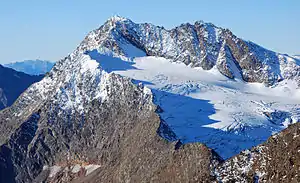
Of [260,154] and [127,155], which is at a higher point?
[260,154]

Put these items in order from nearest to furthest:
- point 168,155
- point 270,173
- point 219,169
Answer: point 270,173 → point 219,169 → point 168,155

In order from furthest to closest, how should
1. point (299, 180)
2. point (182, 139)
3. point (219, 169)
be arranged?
1. point (182, 139)
2. point (219, 169)
3. point (299, 180)

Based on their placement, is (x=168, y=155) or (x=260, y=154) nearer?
(x=260, y=154)

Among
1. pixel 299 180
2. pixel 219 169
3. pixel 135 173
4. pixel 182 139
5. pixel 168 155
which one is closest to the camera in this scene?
pixel 299 180

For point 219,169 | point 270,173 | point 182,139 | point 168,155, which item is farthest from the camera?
point 182,139

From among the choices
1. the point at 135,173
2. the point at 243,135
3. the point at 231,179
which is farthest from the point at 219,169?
the point at 243,135

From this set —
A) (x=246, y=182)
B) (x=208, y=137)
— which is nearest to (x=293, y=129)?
(x=246, y=182)

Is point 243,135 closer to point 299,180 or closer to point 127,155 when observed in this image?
point 127,155

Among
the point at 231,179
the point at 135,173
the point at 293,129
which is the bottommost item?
the point at 135,173

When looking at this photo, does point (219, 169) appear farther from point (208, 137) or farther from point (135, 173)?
point (208, 137)
